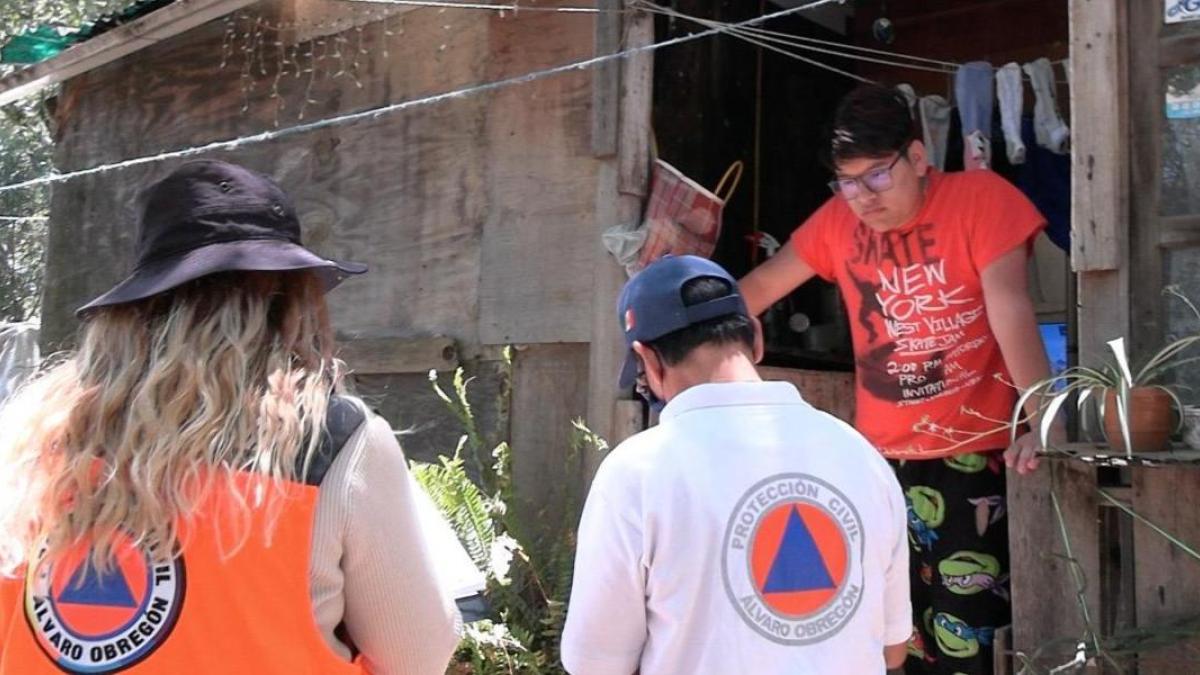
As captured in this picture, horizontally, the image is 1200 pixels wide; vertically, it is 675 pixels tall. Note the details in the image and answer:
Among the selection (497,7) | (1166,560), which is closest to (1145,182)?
(1166,560)

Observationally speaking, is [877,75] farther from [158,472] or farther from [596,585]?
[158,472]

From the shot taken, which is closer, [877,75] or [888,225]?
[888,225]

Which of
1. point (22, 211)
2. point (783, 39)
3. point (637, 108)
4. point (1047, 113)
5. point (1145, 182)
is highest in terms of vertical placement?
point (22, 211)

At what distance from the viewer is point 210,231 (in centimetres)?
186

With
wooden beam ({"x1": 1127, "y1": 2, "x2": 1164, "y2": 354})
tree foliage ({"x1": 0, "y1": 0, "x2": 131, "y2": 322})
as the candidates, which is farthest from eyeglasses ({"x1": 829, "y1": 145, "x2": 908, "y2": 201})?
tree foliage ({"x1": 0, "y1": 0, "x2": 131, "y2": 322})

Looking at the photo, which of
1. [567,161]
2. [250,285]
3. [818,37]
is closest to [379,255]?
[567,161]

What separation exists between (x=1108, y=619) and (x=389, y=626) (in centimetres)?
237

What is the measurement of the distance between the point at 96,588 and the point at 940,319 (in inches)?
103

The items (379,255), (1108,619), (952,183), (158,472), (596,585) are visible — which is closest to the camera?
(158,472)

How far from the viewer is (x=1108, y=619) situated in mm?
3389

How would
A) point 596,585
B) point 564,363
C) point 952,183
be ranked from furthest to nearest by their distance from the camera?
point 564,363
point 952,183
point 596,585

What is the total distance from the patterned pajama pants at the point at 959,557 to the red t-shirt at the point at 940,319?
3.6 inches

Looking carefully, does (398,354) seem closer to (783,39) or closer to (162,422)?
(783,39)

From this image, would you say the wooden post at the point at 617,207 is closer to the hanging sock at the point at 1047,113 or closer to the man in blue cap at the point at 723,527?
the hanging sock at the point at 1047,113
